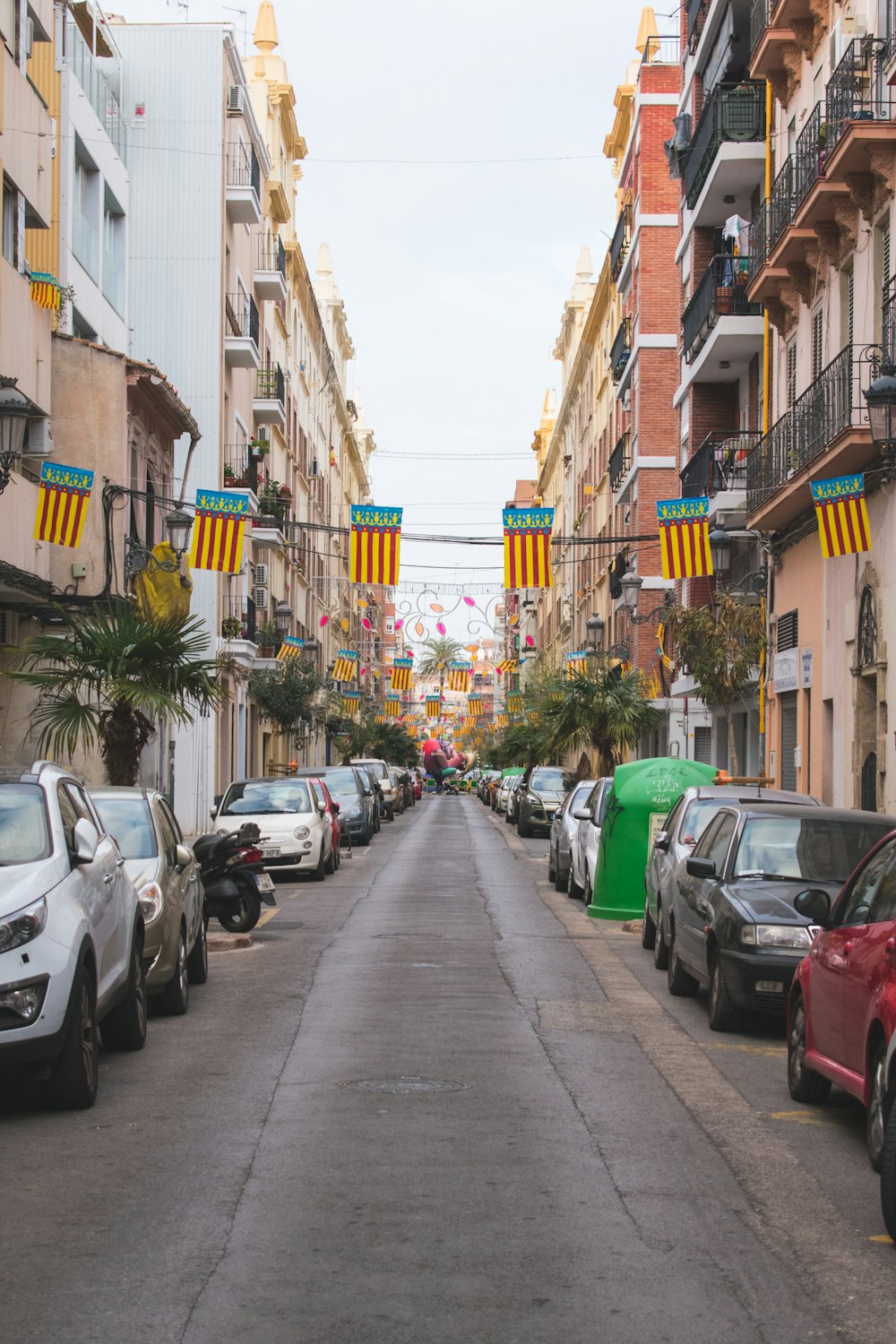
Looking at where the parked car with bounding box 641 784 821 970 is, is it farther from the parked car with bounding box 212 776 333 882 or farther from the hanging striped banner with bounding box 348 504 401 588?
the hanging striped banner with bounding box 348 504 401 588

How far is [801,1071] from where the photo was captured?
29.4 feet

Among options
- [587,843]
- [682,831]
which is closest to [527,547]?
[587,843]

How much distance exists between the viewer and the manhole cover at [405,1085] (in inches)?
356

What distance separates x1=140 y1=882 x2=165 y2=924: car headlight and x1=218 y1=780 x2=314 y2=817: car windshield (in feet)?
48.8

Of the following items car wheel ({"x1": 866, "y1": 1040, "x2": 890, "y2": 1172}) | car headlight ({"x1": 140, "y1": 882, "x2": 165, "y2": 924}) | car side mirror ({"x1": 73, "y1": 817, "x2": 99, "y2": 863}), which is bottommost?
car wheel ({"x1": 866, "y1": 1040, "x2": 890, "y2": 1172})

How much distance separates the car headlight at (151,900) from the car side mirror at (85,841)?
5.26ft

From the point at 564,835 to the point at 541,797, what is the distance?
18.7 m

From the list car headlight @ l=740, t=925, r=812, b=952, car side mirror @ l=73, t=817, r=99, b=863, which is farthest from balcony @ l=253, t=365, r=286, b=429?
car side mirror @ l=73, t=817, r=99, b=863

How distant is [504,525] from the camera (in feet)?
90.9

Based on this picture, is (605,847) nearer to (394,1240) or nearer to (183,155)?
(394,1240)

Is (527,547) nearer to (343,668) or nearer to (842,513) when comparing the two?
(842,513)

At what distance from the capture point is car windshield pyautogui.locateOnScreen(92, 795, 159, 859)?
12.4 meters

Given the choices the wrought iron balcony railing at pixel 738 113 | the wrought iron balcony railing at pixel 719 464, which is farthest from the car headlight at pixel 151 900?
the wrought iron balcony railing at pixel 738 113

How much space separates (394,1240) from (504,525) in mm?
22094
